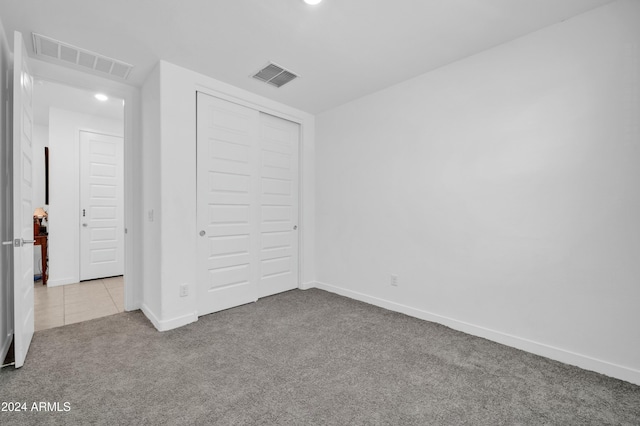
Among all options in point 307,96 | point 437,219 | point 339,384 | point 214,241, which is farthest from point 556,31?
point 214,241

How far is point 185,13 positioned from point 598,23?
10.1 feet

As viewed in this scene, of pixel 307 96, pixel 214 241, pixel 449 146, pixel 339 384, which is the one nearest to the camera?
pixel 339 384

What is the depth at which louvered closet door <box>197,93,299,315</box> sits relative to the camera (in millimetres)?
3148

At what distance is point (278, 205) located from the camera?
4.00 m

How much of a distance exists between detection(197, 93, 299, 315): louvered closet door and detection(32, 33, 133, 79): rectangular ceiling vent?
0.82m

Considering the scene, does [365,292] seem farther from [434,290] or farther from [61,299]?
[61,299]

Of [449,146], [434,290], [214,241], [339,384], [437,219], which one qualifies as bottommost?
[339,384]

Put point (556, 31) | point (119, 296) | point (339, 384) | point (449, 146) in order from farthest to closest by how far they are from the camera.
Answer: point (119, 296), point (449, 146), point (556, 31), point (339, 384)

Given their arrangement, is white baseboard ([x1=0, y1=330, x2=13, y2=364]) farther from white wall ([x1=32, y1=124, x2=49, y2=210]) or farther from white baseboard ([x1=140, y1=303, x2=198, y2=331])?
white wall ([x1=32, y1=124, x2=49, y2=210])

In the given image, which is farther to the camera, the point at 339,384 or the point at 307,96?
the point at 307,96

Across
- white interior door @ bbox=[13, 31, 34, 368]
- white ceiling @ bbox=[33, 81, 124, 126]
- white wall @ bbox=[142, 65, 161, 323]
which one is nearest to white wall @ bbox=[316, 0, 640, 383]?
white wall @ bbox=[142, 65, 161, 323]

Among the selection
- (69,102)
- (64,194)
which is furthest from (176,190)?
(64,194)

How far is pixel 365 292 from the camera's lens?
12.0ft

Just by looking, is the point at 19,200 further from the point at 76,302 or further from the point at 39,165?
the point at 39,165
